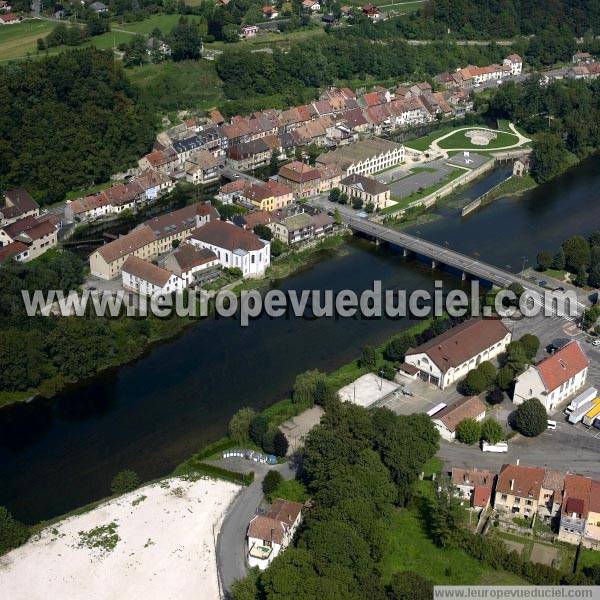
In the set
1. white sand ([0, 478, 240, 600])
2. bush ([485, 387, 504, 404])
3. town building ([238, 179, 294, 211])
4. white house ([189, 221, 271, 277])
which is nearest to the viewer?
white sand ([0, 478, 240, 600])

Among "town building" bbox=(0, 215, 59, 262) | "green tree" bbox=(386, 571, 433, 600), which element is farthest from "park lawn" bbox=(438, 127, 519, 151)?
"green tree" bbox=(386, 571, 433, 600)

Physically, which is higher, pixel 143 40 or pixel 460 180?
pixel 143 40

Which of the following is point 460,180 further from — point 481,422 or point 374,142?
point 481,422

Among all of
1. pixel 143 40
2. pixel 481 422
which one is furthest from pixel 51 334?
pixel 143 40

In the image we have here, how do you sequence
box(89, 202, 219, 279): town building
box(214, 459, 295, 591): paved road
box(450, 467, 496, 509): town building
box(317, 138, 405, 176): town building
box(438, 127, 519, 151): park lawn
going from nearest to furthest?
1. box(214, 459, 295, 591): paved road
2. box(450, 467, 496, 509): town building
3. box(89, 202, 219, 279): town building
4. box(317, 138, 405, 176): town building
5. box(438, 127, 519, 151): park lawn

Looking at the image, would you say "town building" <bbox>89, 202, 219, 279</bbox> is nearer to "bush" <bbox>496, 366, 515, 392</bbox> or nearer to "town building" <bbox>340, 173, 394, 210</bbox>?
"town building" <bbox>340, 173, 394, 210</bbox>

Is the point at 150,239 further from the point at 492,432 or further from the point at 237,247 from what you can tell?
the point at 492,432
